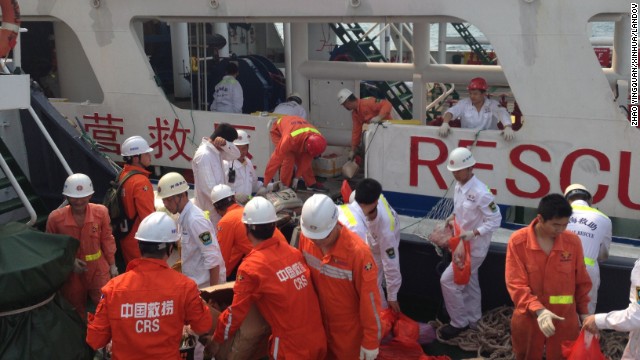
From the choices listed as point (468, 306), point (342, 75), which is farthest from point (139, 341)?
point (342, 75)

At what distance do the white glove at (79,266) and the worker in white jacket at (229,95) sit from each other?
12.6 feet

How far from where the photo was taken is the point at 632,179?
5.45 meters

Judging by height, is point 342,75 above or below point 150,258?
above

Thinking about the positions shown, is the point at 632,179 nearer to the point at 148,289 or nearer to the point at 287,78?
the point at 148,289

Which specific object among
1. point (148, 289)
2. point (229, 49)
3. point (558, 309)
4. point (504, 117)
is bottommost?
point (558, 309)

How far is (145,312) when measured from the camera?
3.37 m

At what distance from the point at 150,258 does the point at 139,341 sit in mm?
401

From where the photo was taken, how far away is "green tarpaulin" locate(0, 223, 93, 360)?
3992 millimetres

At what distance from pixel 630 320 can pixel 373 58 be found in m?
7.40

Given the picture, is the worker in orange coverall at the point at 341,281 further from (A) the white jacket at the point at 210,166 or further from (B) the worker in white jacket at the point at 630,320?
(A) the white jacket at the point at 210,166

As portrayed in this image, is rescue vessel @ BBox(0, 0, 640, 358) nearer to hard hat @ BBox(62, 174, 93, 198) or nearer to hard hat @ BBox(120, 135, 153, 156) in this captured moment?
hard hat @ BBox(120, 135, 153, 156)

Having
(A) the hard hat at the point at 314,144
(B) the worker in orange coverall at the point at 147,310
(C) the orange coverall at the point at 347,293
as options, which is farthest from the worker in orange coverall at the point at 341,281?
(A) the hard hat at the point at 314,144

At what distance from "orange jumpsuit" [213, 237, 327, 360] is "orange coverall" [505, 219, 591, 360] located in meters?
1.14

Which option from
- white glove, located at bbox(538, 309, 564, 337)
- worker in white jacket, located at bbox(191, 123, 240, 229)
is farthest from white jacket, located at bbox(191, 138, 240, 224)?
white glove, located at bbox(538, 309, 564, 337)
